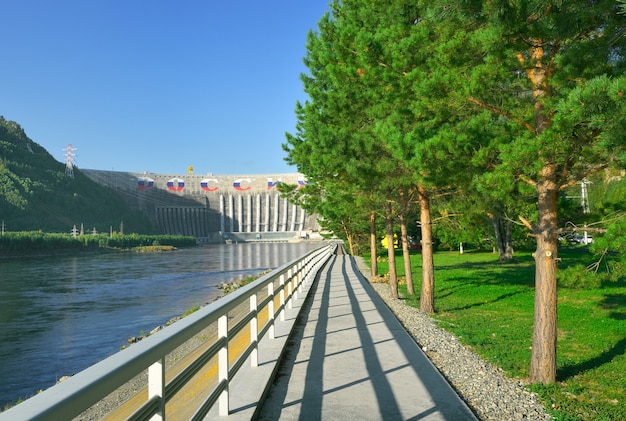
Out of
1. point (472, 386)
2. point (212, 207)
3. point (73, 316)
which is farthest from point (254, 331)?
point (212, 207)

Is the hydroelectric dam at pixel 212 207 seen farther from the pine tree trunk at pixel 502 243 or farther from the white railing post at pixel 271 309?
the white railing post at pixel 271 309

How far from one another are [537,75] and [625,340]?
634 centimetres

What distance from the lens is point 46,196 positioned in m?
152

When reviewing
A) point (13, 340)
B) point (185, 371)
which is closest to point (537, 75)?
point (185, 371)

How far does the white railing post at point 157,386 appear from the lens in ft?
9.36

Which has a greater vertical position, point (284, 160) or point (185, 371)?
point (284, 160)

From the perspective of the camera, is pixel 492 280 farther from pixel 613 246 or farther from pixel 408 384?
pixel 408 384

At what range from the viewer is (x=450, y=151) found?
311 inches

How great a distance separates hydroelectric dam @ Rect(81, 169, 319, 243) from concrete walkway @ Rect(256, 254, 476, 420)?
17234 cm

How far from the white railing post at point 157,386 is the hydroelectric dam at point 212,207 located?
7047 inches

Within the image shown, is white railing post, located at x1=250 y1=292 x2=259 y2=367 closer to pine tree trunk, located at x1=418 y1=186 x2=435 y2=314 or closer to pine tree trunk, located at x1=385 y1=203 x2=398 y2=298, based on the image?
pine tree trunk, located at x1=418 y1=186 x2=435 y2=314

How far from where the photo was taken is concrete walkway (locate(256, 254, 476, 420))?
5281 mm

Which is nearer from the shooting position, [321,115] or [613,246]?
[613,246]

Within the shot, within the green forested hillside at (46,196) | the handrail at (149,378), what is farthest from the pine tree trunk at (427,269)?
the green forested hillside at (46,196)
